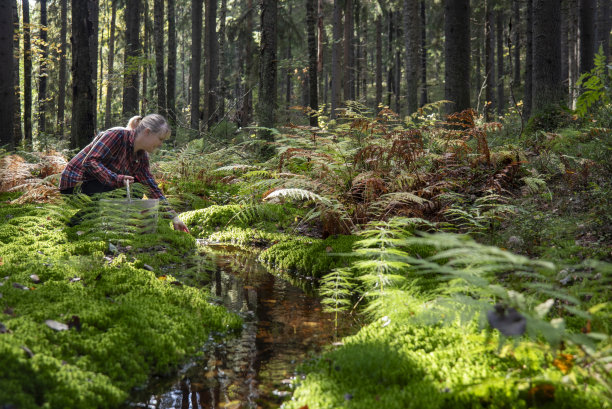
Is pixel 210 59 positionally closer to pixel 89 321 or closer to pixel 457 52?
pixel 457 52

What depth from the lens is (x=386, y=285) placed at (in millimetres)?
3805

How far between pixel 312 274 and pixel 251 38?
18.2 metres

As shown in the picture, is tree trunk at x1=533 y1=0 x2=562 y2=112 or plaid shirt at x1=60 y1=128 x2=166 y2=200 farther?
tree trunk at x1=533 y1=0 x2=562 y2=112

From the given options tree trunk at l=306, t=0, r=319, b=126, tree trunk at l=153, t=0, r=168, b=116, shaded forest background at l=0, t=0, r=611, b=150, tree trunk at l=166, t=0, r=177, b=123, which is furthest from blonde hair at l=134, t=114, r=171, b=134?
tree trunk at l=166, t=0, r=177, b=123

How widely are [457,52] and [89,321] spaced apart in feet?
27.7

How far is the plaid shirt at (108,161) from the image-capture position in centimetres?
533

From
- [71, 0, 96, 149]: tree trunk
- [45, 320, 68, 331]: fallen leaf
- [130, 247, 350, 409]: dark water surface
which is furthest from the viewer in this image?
[71, 0, 96, 149]: tree trunk

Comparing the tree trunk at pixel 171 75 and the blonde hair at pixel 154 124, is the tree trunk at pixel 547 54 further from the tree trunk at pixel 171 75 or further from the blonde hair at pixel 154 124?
the tree trunk at pixel 171 75

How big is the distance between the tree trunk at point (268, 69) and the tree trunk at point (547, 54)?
562 cm

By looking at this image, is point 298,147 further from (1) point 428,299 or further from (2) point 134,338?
(2) point 134,338

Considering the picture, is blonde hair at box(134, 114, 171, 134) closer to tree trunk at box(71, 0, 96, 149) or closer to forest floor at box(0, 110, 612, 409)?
forest floor at box(0, 110, 612, 409)

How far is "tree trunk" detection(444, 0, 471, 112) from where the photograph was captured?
891 cm

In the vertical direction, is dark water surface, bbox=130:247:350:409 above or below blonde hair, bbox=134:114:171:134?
below


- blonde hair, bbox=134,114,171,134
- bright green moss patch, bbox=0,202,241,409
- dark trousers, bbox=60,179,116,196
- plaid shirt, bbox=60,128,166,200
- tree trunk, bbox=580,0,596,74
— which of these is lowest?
bright green moss patch, bbox=0,202,241,409
